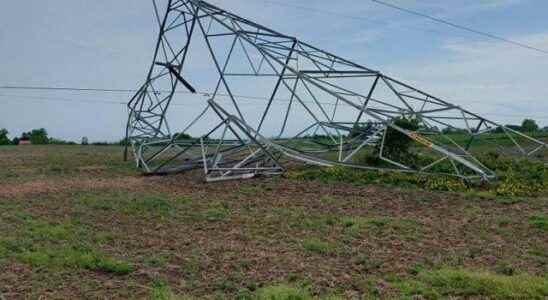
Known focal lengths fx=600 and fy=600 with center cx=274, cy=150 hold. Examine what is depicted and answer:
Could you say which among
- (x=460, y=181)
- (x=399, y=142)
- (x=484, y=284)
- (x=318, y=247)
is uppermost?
(x=399, y=142)

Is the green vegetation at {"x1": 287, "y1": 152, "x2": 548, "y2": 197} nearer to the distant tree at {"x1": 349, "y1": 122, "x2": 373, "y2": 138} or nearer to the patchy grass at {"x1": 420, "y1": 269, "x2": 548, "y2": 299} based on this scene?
the distant tree at {"x1": 349, "y1": 122, "x2": 373, "y2": 138}

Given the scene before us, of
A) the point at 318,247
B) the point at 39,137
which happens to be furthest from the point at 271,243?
the point at 39,137

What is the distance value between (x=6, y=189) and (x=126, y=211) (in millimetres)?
4691

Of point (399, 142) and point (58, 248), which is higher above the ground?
point (399, 142)

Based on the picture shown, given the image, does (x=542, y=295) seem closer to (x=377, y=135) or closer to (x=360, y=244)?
(x=360, y=244)

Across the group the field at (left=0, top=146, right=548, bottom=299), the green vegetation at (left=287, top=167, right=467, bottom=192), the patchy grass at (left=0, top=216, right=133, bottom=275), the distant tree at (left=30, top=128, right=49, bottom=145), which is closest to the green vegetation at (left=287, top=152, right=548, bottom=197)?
the green vegetation at (left=287, top=167, right=467, bottom=192)

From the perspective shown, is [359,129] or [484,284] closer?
[484,284]

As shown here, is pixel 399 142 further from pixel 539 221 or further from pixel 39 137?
pixel 39 137

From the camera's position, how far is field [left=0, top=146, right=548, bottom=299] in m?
6.27

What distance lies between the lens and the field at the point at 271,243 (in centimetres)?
627

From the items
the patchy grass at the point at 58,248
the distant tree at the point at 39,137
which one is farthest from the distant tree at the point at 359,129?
the distant tree at the point at 39,137

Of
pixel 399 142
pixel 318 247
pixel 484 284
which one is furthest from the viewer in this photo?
pixel 399 142

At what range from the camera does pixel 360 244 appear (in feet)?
27.0

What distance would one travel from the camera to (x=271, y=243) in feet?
27.4
